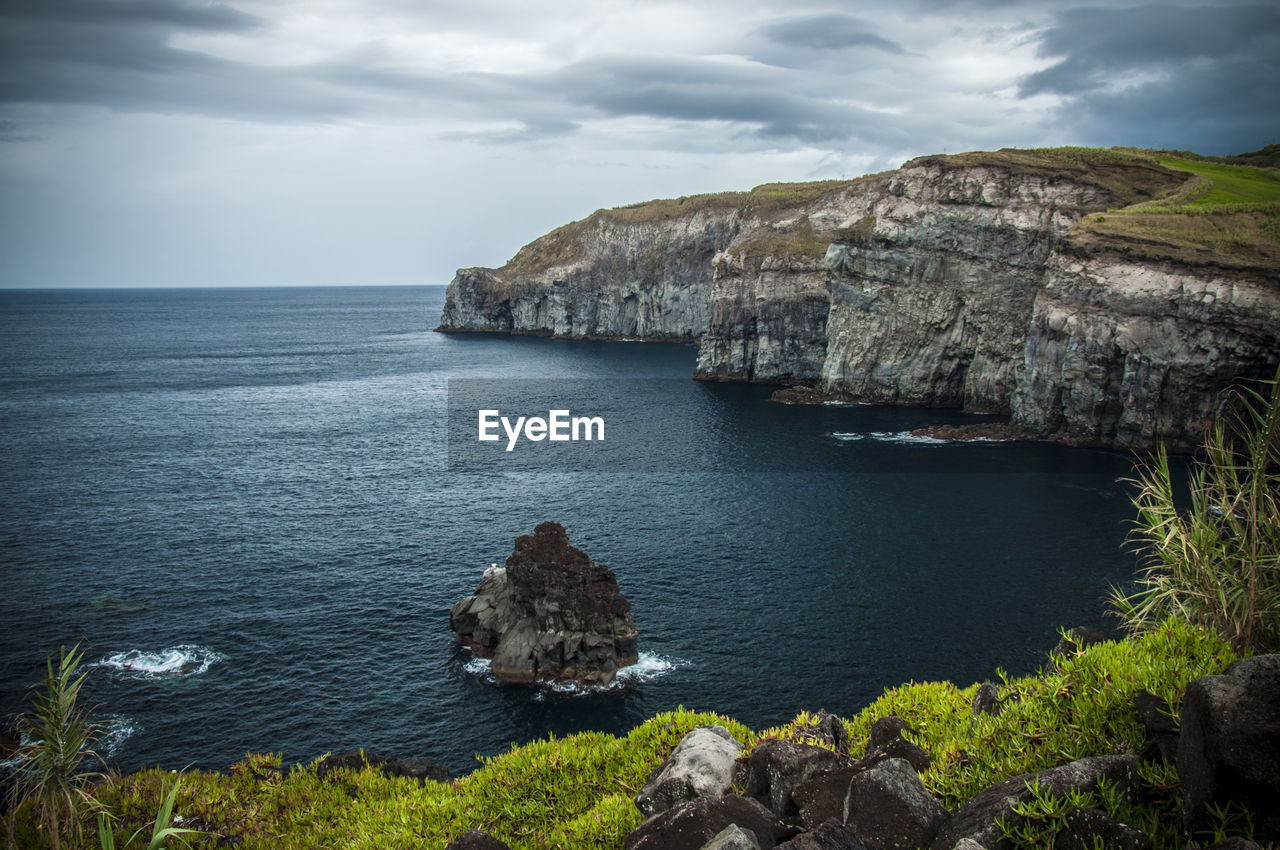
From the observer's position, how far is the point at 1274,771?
10.1m

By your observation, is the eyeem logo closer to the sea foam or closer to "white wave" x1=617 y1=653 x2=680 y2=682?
the sea foam

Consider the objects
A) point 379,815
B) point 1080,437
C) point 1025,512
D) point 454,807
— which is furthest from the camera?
point 1080,437

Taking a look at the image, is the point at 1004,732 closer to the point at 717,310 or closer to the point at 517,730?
the point at 517,730

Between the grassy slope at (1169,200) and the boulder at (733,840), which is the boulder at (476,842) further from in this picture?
the grassy slope at (1169,200)

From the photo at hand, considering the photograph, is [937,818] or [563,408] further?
[563,408]

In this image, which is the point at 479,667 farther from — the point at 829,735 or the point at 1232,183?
the point at 1232,183

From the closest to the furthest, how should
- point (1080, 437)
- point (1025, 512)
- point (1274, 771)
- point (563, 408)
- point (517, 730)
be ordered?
point (1274, 771) < point (517, 730) < point (1025, 512) < point (1080, 437) < point (563, 408)

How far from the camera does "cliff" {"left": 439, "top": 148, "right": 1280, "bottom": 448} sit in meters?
85.3

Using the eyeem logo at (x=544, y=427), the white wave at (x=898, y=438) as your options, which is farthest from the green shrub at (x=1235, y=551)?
the eyeem logo at (x=544, y=427)

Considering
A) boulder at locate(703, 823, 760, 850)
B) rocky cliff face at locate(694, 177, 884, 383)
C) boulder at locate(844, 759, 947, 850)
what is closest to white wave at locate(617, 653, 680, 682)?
boulder at locate(703, 823, 760, 850)

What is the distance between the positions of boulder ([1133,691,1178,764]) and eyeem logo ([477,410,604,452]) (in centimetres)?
9444

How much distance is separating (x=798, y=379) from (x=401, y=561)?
95188 millimetres

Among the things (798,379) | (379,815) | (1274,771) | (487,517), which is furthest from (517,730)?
(798,379)

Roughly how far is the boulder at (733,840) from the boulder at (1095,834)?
14.7ft
